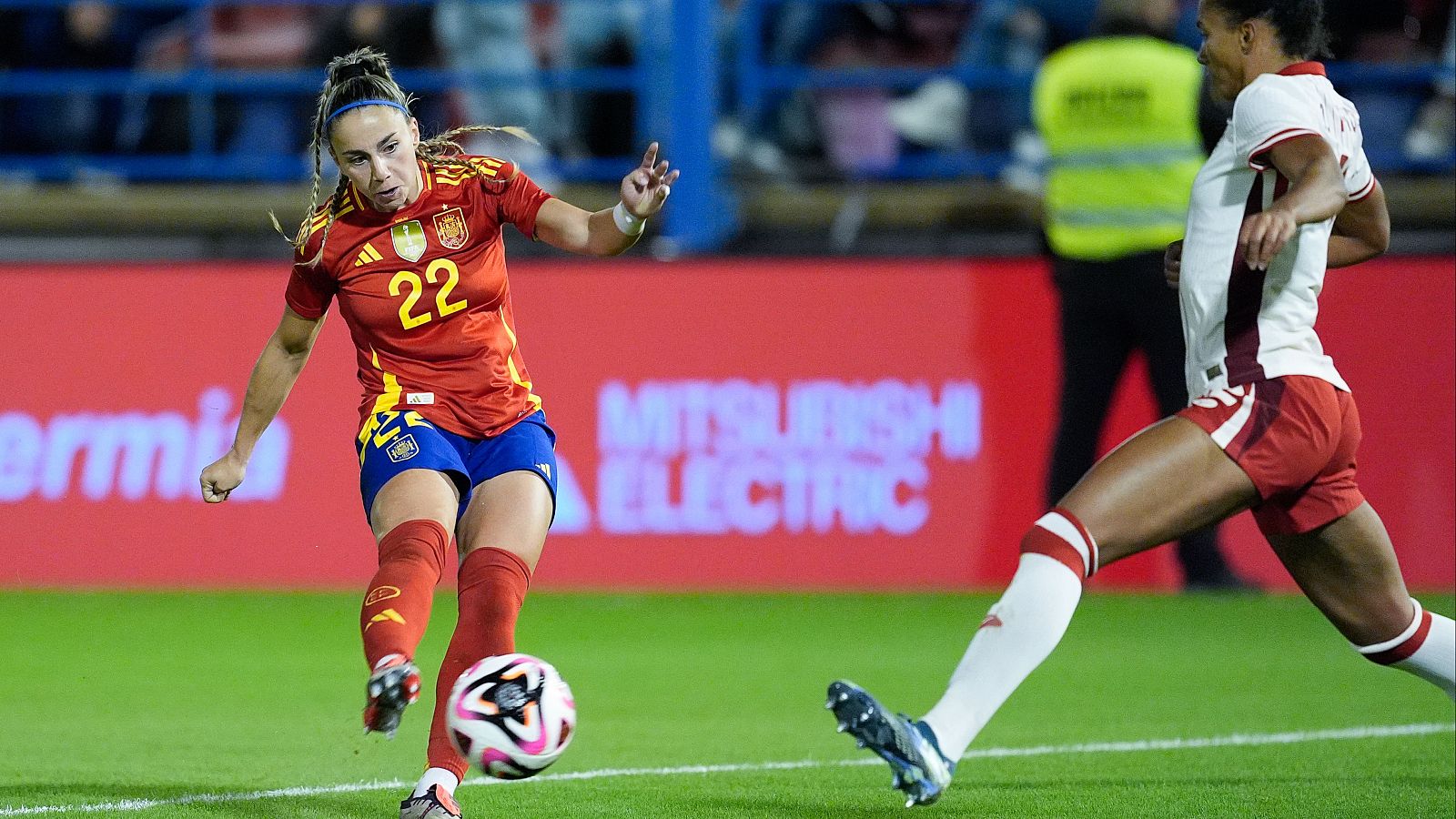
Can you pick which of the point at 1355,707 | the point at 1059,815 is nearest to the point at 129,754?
the point at 1059,815

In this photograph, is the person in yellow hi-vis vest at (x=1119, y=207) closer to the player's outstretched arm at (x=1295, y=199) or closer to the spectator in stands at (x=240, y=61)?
the player's outstretched arm at (x=1295, y=199)

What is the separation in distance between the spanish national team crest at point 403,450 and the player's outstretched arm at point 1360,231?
2.12m

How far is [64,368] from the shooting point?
9344 mm

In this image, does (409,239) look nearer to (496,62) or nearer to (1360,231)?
(1360,231)

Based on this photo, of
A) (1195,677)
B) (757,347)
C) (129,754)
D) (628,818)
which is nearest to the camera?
(628,818)

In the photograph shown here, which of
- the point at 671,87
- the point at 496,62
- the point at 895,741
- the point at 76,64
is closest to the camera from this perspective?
the point at 895,741

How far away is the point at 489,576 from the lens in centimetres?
436

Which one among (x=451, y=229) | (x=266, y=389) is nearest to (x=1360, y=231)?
(x=451, y=229)

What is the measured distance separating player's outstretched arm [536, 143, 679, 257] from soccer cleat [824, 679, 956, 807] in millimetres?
1351

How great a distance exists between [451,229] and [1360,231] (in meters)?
2.12

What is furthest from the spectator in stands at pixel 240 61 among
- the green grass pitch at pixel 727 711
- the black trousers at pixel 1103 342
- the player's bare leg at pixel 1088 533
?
the player's bare leg at pixel 1088 533

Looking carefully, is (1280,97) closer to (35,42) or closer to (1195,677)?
(1195,677)

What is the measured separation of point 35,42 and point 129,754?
277 inches

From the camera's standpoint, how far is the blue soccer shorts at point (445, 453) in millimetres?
4566
